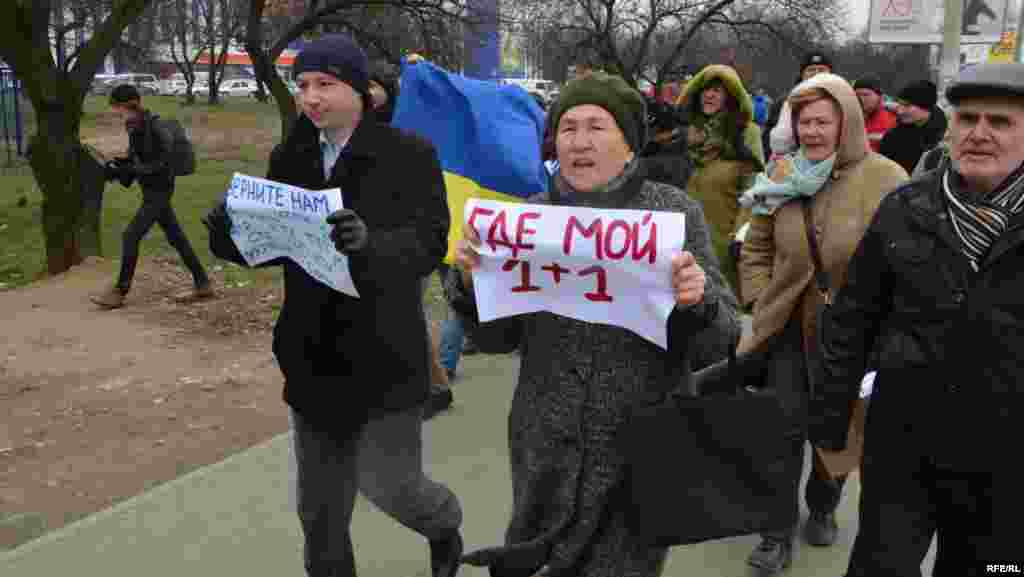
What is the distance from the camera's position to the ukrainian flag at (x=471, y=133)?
5602 mm

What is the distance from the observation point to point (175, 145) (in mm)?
8602

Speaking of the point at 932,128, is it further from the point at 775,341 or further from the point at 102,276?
the point at 102,276

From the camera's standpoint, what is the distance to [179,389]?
623cm

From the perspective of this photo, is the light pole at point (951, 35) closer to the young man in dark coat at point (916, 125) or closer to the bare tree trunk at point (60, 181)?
the young man in dark coat at point (916, 125)

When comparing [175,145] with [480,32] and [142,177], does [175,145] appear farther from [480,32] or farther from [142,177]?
[480,32]

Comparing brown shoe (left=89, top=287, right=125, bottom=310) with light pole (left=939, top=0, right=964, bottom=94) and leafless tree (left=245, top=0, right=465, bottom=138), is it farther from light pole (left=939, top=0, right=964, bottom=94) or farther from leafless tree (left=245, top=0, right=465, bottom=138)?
light pole (left=939, top=0, right=964, bottom=94)

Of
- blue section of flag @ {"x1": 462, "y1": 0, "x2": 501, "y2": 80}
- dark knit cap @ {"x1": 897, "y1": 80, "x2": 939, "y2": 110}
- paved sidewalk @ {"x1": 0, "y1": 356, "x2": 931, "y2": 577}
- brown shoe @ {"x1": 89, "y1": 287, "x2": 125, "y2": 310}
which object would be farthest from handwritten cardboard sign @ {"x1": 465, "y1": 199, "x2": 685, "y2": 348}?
blue section of flag @ {"x1": 462, "y1": 0, "x2": 501, "y2": 80}

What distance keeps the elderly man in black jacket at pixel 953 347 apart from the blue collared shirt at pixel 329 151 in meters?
1.48

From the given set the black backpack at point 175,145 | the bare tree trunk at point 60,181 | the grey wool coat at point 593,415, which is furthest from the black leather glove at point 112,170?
the grey wool coat at point 593,415

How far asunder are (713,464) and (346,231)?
109cm

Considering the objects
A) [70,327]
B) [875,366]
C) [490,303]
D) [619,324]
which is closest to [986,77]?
[875,366]

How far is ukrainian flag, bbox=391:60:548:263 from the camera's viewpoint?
560cm

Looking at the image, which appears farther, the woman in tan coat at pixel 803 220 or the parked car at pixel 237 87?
the parked car at pixel 237 87

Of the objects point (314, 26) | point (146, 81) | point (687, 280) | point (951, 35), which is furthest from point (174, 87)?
point (687, 280)
